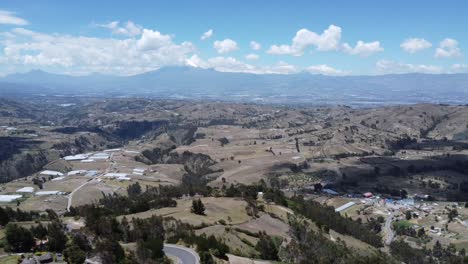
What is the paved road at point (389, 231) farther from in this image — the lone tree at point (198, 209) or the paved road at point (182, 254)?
the paved road at point (182, 254)

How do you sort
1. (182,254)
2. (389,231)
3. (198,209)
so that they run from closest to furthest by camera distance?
(182,254), (198,209), (389,231)

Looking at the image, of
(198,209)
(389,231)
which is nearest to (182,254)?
(198,209)

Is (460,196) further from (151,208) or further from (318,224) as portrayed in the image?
(151,208)

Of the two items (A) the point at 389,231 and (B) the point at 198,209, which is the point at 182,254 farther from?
(A) the point at 389,231

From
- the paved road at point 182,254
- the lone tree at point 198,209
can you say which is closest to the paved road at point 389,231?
the lone tree at point 198,209

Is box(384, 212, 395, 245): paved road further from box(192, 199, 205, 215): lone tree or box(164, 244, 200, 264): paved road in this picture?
box(164, 244, 200, 264): paved road
